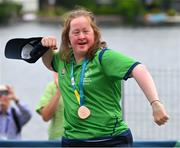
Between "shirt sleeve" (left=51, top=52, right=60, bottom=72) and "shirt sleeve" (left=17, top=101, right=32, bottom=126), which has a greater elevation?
"shirt sleeve" (left=51, top=52, right=60, bottom=72)

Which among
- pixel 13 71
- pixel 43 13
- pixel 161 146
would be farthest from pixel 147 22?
pixel 161 146

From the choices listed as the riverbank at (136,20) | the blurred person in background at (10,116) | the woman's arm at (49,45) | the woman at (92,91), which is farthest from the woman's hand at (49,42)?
the riverbank at (136,20)

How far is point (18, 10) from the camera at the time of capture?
194 feet

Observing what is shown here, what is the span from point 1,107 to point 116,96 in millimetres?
2841

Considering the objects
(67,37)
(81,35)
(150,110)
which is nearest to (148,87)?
(81,35)

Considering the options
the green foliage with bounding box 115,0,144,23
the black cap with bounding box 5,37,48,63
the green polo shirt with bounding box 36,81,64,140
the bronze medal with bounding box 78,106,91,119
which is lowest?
the green polo shirt with bounding box 36,81,64,140

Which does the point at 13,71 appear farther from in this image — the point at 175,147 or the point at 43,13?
the point at 43,13

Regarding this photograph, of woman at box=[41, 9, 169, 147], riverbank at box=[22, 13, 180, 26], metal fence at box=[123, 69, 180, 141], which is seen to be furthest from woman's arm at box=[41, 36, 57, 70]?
riverbank at box=[22, 13, 180, 26]

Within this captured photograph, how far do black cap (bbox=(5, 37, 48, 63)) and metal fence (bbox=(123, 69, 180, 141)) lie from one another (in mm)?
4281

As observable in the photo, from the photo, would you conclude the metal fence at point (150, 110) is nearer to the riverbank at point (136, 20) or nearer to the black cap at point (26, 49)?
the black cap at point (26, 49)

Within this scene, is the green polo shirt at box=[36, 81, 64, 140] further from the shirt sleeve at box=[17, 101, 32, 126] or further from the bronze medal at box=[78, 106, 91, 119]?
the bronze medal at box=[78, 106, 91, 119]

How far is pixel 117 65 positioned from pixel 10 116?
2940 mm

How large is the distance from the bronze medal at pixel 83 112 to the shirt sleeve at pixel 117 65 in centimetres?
20

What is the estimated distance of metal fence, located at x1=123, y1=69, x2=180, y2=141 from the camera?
28.5 ft
